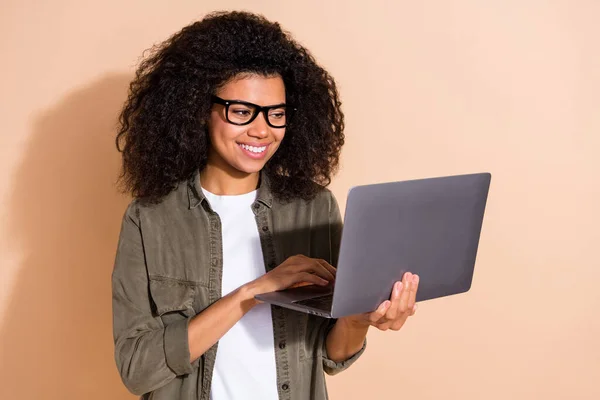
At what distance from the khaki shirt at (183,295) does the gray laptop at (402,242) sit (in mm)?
215

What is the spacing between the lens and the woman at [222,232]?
1798 mm

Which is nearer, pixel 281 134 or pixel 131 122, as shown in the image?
pixel 281 134

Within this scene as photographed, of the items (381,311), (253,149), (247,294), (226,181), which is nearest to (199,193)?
(226,181)

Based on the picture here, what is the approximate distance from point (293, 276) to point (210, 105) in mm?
440

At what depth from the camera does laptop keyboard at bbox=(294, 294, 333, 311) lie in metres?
1.59

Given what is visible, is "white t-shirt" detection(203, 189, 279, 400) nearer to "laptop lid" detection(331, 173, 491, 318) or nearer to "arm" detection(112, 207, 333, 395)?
"arm" detection(112, 207, 333, 395)

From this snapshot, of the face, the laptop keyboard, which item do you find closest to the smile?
the face

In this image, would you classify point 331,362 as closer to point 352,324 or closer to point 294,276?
point 352,324

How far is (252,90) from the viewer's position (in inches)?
71.5

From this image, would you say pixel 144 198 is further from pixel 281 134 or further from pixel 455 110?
pixel 455 110

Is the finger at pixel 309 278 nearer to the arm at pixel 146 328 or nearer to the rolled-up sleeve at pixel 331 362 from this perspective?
the arm at pixel 146 328

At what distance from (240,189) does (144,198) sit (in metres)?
0.22

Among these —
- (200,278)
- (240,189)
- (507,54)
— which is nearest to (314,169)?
(240,189)

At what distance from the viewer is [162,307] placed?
1839mm
